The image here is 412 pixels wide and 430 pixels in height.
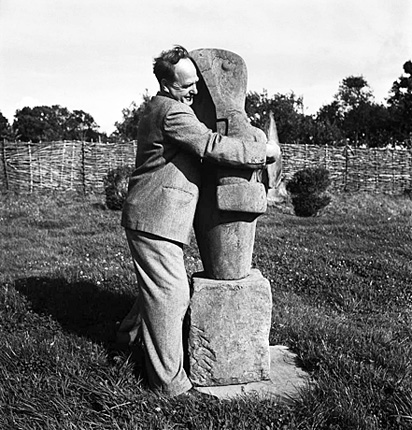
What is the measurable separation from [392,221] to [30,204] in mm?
8979

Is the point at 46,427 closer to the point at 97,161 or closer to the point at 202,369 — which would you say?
the point at 202,369

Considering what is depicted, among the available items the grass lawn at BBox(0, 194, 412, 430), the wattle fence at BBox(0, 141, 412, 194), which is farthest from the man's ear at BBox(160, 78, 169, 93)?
the wattle fence at BBox(0, 141, 412, 194)

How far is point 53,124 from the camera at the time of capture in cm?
5678

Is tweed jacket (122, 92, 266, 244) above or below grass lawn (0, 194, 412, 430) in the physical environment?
above

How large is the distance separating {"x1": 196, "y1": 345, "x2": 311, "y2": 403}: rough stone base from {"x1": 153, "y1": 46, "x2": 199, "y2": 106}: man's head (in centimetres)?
184

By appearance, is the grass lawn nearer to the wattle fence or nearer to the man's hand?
the man's hand

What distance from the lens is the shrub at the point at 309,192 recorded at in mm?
12258

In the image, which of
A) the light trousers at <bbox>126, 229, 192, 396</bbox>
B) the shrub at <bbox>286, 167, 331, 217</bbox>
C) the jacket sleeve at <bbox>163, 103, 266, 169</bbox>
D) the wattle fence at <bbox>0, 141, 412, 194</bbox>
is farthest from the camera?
the wattle fence at <bbox>0, 141, 412, 194</bbox>

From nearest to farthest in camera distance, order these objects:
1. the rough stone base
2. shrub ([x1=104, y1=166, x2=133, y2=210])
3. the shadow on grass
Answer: the rough stone base < the shadow on grass < shrub ([x1=104, y1=166, x2=133, y2=210])

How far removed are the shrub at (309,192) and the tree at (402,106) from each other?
2291 centimetres

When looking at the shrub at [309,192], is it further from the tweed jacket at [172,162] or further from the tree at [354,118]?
the tree at [354,118]

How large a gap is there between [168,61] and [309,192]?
32.3ft

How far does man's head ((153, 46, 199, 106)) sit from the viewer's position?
288 centimetres

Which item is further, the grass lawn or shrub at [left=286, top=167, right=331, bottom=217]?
shrub at [left=286, top=167, right=331, bottom=217]
